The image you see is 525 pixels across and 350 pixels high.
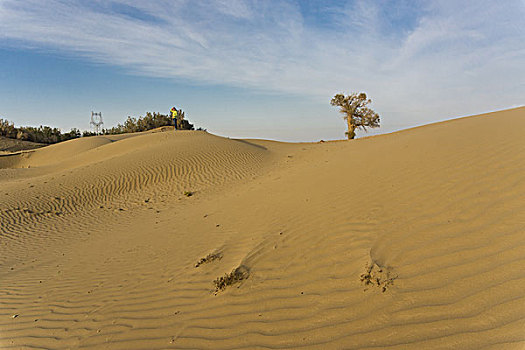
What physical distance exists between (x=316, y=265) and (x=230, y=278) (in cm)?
121

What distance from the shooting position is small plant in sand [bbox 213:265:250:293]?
12.5 feet

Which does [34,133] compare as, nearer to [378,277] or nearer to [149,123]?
[149,123]

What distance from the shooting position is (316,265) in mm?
3768

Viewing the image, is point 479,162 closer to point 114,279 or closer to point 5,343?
point 114,279

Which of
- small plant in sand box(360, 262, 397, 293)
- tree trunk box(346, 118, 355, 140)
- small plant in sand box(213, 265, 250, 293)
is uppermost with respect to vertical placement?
tree trunk box(346, 118, 355, 140)

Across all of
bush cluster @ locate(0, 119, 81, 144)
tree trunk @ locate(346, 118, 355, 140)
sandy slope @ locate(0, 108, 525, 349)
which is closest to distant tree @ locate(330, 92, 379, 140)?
tree trunk @ locate(346, 118, 355, 140)

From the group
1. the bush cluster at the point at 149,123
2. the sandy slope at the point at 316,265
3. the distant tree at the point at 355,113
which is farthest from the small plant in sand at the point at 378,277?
the bush cluster at the point at 149,123

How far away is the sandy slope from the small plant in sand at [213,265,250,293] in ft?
0.36

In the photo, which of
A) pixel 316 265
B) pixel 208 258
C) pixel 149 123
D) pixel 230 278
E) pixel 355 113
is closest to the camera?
pixel 316 265

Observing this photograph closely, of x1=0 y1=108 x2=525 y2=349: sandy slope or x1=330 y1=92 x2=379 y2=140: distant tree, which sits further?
x1=330 y1=92 x2=379 y2=140: distant tree

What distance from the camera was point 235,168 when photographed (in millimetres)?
14461

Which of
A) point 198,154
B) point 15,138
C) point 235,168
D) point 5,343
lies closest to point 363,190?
point 5,343

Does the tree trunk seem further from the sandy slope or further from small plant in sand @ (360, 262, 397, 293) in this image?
small plant in sand @ (360, 262, 397, 293)

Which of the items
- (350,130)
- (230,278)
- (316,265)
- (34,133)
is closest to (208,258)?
(230,278)
